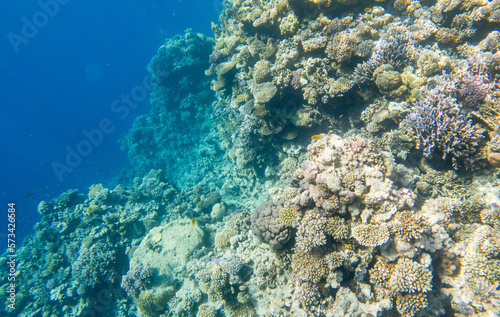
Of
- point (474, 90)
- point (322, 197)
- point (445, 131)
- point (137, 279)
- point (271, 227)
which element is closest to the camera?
point (322, 197)

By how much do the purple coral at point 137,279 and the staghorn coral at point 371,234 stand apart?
24.8ft

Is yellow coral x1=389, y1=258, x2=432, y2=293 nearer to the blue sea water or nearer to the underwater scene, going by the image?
the underwater scene

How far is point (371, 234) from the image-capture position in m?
4.18

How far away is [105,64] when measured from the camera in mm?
101875

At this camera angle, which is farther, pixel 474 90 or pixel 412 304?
pixel 474 90

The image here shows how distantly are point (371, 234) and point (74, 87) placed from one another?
117 m

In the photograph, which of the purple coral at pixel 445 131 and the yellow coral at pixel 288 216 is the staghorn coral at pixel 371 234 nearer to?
the yellow coral at pixel 288 216

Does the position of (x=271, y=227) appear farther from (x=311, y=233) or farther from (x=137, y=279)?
(x=137, y=279)

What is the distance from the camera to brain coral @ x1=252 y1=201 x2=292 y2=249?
5.46 metres

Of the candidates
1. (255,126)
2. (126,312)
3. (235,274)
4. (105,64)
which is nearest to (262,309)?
(235,274)

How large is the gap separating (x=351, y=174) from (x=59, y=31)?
455 ft

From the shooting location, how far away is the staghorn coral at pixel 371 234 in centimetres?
406

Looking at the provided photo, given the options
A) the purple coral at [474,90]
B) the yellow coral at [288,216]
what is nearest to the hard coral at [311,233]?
the yellow coral at [288,216]

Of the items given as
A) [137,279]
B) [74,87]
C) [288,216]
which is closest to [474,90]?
[288,216]
